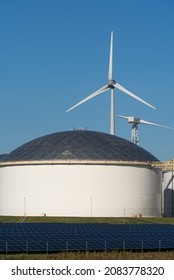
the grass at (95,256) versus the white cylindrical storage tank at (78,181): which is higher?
the white cylindrical storage tank at (78,181)

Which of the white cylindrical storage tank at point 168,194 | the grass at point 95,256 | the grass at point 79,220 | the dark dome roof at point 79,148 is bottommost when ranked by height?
the grass at point 95,256

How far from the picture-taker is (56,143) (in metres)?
107

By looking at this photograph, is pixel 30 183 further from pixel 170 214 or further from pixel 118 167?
pixel 170 214

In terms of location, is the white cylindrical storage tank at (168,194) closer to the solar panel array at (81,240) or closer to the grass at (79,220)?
the grass at (79,220)

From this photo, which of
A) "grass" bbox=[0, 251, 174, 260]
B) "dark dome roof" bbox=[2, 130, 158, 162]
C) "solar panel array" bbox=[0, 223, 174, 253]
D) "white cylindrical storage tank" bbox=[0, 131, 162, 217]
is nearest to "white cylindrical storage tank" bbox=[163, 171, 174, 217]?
"dark dome roof" bbox=[2, 130, 158, 162]

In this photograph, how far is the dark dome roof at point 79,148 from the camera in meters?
102

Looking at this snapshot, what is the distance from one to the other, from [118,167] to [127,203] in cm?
636

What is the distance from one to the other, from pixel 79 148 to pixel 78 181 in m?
6.19

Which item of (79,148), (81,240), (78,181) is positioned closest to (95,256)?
(81,240)

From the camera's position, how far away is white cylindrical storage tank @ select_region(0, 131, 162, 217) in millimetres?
100688

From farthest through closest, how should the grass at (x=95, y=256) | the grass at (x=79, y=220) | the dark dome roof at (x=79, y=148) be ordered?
1. the dark dome roof at (x=79, y=148)
2. the grass at (x=79, y=220)
3. the grass at (x=95, y=256)

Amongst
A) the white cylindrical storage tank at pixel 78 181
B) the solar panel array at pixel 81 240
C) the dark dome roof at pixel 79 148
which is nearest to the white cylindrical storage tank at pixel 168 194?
the dark dome roof at pixel 79 148

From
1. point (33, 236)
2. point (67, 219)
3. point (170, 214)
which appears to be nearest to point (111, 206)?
point (67, 219)

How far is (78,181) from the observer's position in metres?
101
